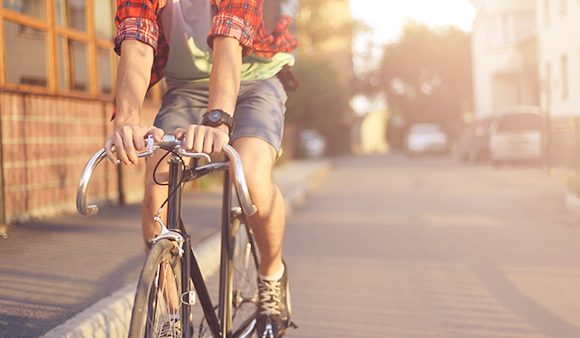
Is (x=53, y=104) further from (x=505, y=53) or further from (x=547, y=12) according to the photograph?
(x=505, y=53)

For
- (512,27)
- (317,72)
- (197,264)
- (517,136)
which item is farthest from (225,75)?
(512,27)

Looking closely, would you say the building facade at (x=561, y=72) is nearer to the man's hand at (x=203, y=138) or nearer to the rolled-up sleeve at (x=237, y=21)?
the rolled-up sleeve at (x=237, y=21)

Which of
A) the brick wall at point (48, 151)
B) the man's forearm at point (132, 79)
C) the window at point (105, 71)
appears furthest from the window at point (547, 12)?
the man's forearm at point (132, 79)

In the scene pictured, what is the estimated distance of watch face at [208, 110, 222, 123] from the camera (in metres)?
2.68

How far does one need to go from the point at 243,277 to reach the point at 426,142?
37.0 meters

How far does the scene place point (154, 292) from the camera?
2.43m

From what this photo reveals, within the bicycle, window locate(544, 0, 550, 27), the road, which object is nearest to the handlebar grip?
the bicycle

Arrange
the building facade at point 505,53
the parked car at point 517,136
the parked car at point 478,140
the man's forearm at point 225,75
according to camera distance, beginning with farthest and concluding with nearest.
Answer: the building facade at point 505,53, the parked car at point 478,140, the parked car at point 517,136, the man's forearm at point 225,75

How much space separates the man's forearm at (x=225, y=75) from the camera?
2803 millimetres

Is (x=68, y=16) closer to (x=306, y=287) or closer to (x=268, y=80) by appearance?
(x=306, y=287)

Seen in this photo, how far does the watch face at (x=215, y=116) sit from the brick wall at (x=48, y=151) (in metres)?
5.00

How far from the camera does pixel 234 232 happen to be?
11.5 feet

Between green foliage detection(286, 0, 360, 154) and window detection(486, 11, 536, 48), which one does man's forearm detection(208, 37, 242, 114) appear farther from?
window detection(486, 11, 536, 48)

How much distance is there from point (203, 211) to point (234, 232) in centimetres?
647
